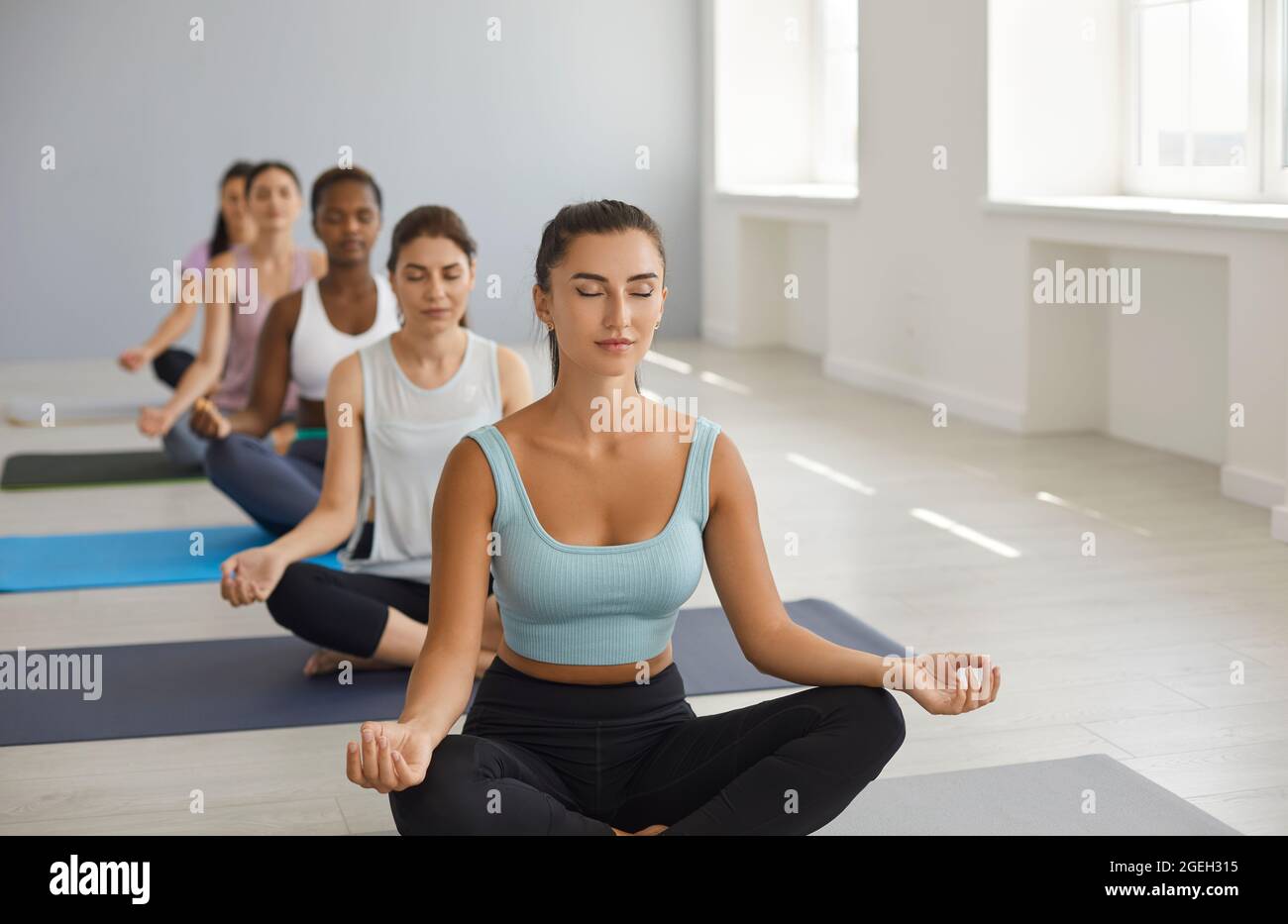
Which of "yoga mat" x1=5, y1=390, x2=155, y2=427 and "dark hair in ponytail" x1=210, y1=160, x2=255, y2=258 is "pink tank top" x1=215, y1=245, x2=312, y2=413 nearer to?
"dark hair in ponytail" x1=210, y1=160, x2=255, y2=258

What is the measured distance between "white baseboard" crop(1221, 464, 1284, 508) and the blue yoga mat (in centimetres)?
242

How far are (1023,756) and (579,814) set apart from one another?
98cm

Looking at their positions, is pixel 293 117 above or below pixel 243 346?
above

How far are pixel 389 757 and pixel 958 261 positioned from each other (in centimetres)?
453

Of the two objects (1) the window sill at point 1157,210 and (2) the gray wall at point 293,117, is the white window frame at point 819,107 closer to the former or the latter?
(2) the gray wall at point 293,117

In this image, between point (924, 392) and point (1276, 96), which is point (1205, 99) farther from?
point (924, 392)

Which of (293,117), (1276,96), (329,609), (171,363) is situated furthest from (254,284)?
(293,117)

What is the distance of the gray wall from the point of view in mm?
8055

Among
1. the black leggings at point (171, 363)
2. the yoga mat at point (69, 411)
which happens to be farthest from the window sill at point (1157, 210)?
the yoga mat at point (69, 411)

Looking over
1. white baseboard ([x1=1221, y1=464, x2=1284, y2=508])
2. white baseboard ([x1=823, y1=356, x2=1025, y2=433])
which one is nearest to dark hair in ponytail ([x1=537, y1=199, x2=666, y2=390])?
white baseboard ([x1=1221, y1=464, x2=1284, y2=508])

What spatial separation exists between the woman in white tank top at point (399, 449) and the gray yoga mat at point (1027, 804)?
0.87m

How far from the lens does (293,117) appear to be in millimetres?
Result: 8234

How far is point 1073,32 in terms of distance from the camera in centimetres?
538

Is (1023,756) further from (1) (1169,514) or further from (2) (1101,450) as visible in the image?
(2) (1101,450)
